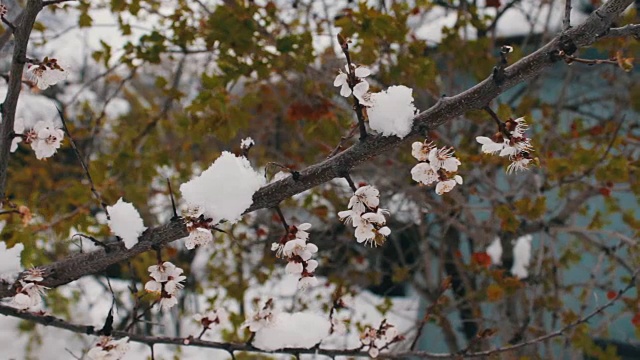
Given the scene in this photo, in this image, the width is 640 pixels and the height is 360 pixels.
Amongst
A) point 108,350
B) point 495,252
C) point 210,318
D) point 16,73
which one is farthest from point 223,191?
point 495,252

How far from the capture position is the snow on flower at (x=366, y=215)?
1183mm

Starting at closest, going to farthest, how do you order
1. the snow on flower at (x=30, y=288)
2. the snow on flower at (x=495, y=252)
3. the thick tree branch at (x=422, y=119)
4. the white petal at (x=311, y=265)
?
the thick tree branch at (x=422, y=119) → the white petal at (x=311, y=265) → the snow on flower at (x=30, y=288) → the snow on flower at (x=495, y=252)

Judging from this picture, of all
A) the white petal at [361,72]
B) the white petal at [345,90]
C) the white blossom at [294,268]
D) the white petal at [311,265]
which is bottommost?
the white blossom at [294,268]

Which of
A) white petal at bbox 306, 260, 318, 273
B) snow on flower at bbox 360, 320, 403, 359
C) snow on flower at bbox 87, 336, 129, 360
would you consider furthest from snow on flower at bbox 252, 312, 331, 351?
white petal at bbox 306, 260, 318, 273

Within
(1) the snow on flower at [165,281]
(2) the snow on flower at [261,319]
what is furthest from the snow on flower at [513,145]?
(2) the snow on flower at [261,319]

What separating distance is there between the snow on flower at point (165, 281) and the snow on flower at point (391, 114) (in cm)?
57

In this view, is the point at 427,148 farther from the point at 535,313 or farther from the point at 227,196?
Result: the point at 535,313

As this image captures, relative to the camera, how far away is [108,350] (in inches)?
60.7

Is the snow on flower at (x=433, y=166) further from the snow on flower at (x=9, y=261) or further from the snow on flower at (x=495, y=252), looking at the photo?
the snow on flower at (x=495, y=252)

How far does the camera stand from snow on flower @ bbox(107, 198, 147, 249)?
52.4 inches

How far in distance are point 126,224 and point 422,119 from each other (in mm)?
710

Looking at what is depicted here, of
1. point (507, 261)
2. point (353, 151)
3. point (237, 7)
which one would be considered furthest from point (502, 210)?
point (353, 151)

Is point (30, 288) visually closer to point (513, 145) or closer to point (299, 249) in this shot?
point (299, 249)

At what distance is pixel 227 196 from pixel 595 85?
4.10 meters
